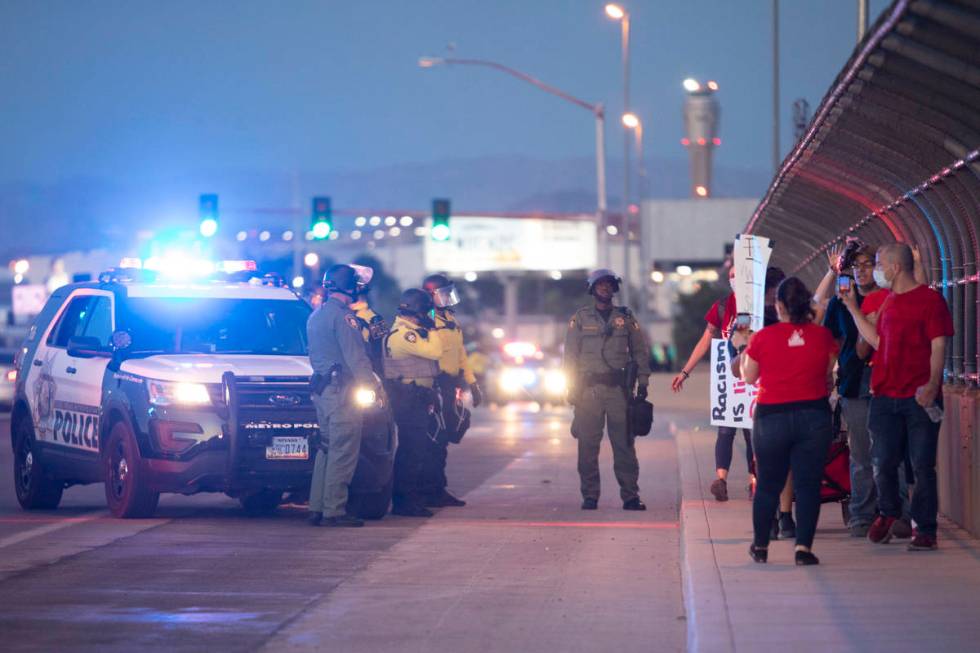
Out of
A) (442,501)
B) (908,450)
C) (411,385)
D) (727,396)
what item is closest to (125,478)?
(411,385)

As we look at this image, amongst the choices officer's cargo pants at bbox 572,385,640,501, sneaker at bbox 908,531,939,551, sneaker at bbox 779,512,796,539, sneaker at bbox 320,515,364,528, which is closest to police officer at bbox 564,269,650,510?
officer's cargo pants at bbox 572,385,640,501

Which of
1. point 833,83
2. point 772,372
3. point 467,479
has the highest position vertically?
point 833,83

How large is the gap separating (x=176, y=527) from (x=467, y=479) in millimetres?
5397

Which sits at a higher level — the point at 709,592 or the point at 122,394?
the point at 122,394

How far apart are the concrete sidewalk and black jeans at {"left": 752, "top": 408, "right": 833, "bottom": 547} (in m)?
0.39

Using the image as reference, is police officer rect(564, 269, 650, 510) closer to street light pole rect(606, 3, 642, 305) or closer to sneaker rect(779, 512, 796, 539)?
sneaker rect(779, 512, 796, 539)

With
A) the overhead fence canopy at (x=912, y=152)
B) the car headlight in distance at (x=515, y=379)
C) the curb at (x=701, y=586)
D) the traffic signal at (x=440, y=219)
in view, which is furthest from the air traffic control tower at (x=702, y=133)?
the curb at (x=701, y=586)

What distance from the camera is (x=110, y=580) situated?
10578mm

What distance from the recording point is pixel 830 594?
9242 millimetres

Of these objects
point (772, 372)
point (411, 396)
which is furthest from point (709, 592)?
point (411, 396)

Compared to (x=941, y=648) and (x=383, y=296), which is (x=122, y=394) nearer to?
(x=941, y=648)

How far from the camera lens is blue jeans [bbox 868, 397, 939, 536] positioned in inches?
419

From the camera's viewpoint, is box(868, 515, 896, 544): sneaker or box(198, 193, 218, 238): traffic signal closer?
box(868, 515, 896, 544): sneaker

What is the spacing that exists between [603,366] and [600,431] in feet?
1.80
